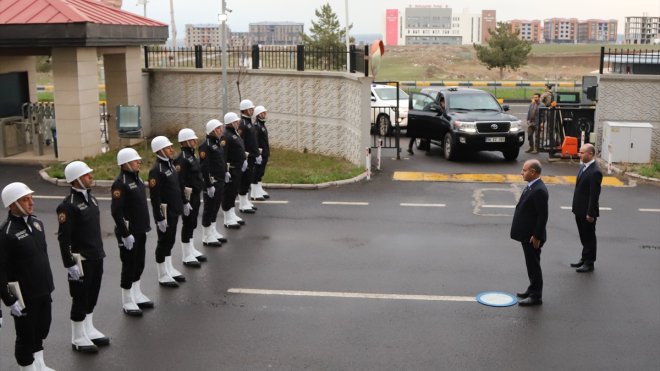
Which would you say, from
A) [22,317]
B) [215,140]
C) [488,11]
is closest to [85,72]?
[215,140]

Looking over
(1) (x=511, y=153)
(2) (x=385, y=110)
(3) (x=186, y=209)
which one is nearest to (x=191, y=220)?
(3) (x=186, y=209)

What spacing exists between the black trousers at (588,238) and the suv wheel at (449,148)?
970 centimetres

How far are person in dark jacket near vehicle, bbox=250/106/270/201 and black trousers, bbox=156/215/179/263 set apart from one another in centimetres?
541

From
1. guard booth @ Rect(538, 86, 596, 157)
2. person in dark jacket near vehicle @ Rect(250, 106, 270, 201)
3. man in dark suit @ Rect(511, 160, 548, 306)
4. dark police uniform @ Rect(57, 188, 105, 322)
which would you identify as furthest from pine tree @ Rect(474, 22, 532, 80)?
dark police uniform @ Rect(57, 188, 105, 322)

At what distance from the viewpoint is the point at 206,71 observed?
24.4 m

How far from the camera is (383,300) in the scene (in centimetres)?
1033

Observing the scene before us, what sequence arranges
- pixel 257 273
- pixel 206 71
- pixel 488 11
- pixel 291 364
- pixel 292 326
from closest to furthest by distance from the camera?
pixel 291 364 < pixel 292 326 < pixel 257 273 < pixel 206 71 < pixel 488 11

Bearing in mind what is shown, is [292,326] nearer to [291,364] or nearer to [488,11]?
[291,364]

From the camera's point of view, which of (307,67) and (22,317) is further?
(307,67)

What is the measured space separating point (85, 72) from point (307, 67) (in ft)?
20.9

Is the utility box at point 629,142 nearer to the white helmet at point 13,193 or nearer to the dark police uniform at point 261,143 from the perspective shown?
the dark police uniform at point 261,143

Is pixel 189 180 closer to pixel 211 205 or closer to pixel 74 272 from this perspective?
pixel 211 205

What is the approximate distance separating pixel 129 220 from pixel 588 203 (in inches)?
255

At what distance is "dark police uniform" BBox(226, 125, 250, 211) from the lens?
1402cm
